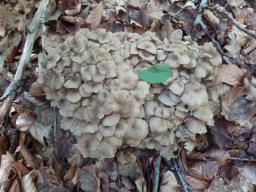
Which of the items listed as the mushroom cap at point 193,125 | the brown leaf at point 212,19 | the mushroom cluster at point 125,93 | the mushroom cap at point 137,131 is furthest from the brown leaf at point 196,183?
the brown leaf at point 212,19

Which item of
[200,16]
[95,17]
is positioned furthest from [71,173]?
[200,16]

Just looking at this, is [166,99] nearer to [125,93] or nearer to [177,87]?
[177,87]

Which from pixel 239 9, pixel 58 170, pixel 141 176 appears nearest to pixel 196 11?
pixel 239 9

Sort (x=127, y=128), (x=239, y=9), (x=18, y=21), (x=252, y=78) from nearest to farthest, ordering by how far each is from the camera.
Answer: (x=127, y=128) < (x=252, y=78) < (x=18, y=21) < (x=239, y=9)

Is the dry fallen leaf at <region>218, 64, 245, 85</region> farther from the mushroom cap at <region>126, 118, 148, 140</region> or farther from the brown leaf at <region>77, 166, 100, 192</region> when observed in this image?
the brown leaf at <region>77, 166, 100, 192</region>

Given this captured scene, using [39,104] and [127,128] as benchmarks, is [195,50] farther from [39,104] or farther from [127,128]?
[39,104]

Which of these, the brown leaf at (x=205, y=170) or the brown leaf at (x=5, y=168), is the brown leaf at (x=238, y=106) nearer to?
the brown leaf at (x=205, y=170)

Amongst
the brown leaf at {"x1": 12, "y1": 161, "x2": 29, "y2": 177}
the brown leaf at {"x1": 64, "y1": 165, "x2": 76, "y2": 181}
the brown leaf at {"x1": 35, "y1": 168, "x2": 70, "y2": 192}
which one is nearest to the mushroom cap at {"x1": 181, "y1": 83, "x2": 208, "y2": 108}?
the brown leaf at {"x1": 64, "y1": 165, "x2": 76, "y2": 181}
